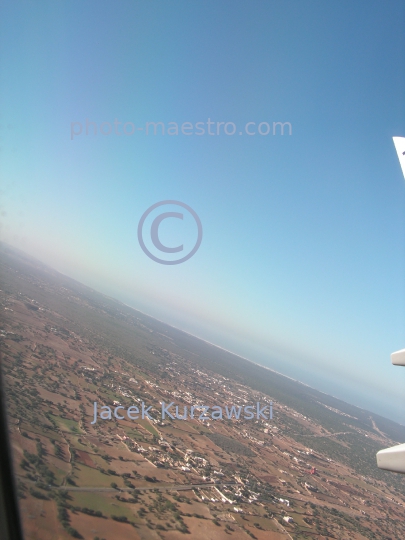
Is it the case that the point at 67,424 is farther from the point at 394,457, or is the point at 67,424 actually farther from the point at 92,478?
the point at 394,457

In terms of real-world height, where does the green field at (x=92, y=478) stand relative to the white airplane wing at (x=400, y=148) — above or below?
below

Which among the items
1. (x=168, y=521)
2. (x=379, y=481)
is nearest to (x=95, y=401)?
(x=168, y=521)

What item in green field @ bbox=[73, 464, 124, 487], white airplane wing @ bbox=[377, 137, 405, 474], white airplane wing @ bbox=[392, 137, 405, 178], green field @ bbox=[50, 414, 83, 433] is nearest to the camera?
white airplane wing @ bbox=[377, 137, 405, 474]

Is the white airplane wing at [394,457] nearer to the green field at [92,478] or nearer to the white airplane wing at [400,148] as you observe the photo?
the white airplane wing at [400,148]

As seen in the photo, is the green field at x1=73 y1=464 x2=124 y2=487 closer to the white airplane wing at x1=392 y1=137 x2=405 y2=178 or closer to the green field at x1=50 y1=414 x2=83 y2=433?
the green field at x1=50 y1=414 x2=83 y2=433

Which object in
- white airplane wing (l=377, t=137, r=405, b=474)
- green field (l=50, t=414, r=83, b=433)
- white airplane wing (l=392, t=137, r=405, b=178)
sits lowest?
green field (l=50, t=414, r=83, b=433)

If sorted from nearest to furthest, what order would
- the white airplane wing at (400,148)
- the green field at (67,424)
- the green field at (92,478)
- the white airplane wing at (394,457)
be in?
the white airplane wing at (394,457)
the white airplane wing at (400,148)
the green field at (92,478)
the green field at (67,424)

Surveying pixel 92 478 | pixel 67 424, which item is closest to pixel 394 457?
pixel 92 478

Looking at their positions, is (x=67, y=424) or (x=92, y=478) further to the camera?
(x=67, y=424)

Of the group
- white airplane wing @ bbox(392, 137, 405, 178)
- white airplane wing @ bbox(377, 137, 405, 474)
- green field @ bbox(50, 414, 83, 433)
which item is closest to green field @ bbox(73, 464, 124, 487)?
green field @ bbox(50, 414, 83, 433)

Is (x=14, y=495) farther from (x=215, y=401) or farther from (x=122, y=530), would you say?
(x=215, y=401)

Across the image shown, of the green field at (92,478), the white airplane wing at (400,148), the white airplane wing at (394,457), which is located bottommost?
the green field at (92,478)

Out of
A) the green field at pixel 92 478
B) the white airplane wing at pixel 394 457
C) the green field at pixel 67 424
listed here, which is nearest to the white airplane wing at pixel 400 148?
the white airplane wing at pixel 394 457
